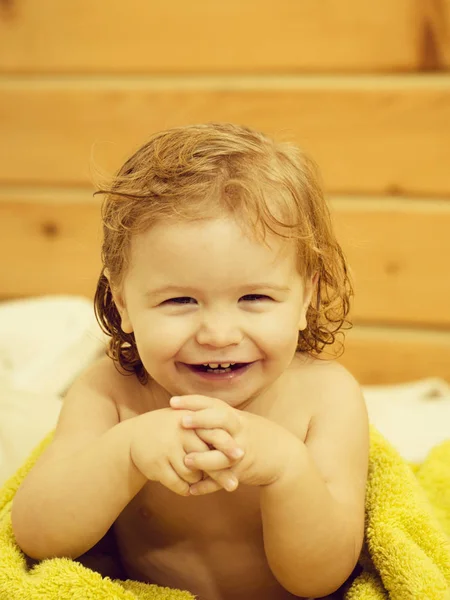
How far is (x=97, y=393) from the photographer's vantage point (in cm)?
86

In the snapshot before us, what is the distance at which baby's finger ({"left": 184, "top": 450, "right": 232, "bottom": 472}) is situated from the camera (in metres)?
0.67

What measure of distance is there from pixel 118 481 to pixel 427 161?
1087mm

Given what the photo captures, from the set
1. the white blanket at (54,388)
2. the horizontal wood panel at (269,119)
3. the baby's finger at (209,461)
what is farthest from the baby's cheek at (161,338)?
the horizontal wood panel at (269,119)

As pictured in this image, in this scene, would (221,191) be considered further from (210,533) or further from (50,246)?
(50,246)

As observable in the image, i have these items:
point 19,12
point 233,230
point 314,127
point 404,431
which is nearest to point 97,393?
point 233,230

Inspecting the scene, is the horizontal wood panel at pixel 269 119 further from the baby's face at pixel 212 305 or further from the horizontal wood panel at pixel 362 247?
the baby's face at pixel 212 305

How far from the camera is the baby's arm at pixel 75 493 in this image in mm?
737

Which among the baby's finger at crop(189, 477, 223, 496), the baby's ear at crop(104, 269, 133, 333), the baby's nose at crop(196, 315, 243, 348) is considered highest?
the baby's nose at crop(196, 315, 243, 348)

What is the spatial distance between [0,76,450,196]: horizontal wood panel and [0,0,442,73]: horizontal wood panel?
0.11ft

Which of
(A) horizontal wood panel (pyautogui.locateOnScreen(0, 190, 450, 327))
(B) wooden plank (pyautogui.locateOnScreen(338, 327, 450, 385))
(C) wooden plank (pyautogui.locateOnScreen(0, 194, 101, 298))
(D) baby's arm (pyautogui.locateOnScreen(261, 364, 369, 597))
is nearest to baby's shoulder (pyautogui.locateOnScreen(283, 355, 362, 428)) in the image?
(D) baby's arm (pyautogui.locateOnScreen(261, 364, 369, 597))

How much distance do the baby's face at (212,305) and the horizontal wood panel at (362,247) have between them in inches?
32.7

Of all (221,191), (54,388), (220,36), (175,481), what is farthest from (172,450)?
(220,36)

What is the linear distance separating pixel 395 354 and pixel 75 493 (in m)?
1.09

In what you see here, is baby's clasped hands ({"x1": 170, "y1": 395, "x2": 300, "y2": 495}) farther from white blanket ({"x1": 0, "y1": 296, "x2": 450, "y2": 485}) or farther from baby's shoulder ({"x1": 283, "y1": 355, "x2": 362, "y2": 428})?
white blanket ({"x1": 0, "y1": 296, "x2": 450, "y2": 485})
